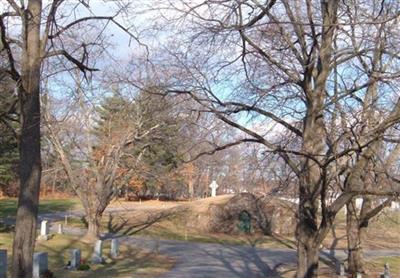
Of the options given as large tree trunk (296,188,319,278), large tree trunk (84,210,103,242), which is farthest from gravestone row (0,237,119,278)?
large tree trunk (296,188,319,278)

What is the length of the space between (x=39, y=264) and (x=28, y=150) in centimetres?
818

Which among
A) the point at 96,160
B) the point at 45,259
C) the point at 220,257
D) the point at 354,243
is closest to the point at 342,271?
the point at 354,243

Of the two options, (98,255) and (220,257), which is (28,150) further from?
(220,257)

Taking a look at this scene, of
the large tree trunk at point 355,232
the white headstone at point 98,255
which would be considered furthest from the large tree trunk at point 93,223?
the large tree trunk at point 355,232

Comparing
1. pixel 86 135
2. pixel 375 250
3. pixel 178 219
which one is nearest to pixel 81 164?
pixel 86 135

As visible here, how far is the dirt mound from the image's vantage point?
45.3 metres

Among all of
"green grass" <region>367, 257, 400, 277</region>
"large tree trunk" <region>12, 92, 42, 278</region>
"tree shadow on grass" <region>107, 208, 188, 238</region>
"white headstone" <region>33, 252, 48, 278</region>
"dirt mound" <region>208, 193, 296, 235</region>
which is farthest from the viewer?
"dirt mound" <region>208, 193, 296, 235</region>

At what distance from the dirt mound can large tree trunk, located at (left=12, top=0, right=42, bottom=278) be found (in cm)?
3419

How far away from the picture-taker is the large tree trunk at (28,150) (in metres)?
11.2

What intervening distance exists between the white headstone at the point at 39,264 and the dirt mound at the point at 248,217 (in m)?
26.7

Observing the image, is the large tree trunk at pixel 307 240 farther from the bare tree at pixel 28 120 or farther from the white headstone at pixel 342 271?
the white headstone at pixel 342 271

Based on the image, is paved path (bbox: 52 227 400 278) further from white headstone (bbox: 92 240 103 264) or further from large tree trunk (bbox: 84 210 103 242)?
white headstone (bbox: 92 240 103 264)

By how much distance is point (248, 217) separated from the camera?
4556 cm

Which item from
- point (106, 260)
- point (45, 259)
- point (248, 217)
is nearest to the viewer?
point (45, 259)
